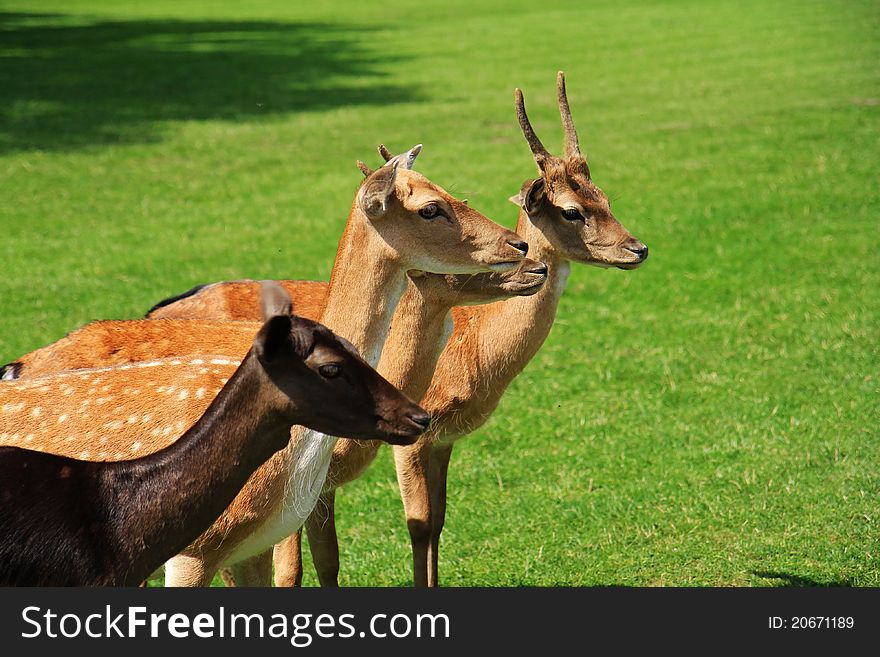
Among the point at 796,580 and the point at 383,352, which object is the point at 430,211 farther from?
the point at 796,580

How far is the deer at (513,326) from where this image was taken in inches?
246

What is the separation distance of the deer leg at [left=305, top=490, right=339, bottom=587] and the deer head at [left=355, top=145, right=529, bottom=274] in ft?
5.36

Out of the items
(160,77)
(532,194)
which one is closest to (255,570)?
(532,194)

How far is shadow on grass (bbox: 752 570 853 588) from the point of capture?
21.8 ft

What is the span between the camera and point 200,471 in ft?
13.2

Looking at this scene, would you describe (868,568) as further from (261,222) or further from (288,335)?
(261,222)

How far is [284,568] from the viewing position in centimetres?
593

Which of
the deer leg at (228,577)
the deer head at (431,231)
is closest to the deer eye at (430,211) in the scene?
the deer head at (431,231)

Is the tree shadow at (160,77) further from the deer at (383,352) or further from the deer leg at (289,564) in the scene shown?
the deer leg at (289,564)

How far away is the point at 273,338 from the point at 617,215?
37.8 feet

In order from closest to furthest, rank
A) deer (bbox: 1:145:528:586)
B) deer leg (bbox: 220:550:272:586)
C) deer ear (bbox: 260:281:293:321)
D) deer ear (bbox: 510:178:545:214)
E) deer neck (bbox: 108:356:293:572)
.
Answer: deer neck (bbox: 108:356:293:572), deer ear (bbox: 260:281:293:321), deer (bbox: 1:145:528:586), deer leg (bbox: 220:550:272:586), deer ear (bbox: 510:178:545:214)

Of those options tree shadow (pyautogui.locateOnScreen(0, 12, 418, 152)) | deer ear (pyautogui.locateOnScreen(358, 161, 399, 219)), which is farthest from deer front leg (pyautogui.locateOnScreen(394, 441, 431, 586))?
tree shadow (pyautogui.locateOnScreen(0, 12, 418, 152))

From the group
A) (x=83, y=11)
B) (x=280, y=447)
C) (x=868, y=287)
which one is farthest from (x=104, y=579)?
(x=83, y=11)

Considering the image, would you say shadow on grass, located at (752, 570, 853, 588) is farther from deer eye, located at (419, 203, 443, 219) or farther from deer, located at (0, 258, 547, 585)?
deer eye, located at (419, 203, 443, 219)
